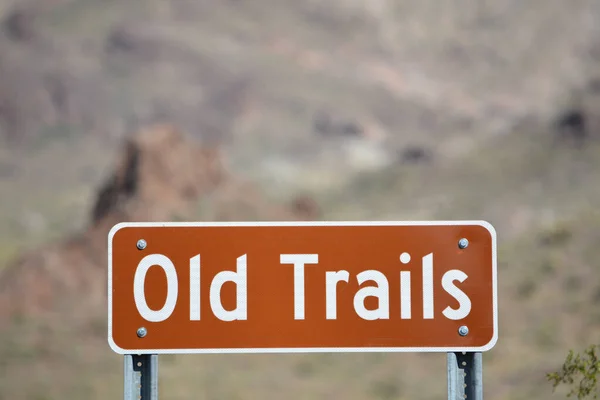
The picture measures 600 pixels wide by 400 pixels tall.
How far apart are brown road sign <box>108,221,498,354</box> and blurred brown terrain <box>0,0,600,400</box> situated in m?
14.4

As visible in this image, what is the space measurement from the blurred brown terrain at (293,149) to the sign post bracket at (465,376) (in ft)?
47.3

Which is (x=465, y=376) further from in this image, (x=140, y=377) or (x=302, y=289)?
(x=140, y=377)

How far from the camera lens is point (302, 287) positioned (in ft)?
8.04

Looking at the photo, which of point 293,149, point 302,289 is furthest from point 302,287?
→ point 293,149

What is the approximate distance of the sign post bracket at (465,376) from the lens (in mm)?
2334

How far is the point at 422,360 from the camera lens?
66.1 ft

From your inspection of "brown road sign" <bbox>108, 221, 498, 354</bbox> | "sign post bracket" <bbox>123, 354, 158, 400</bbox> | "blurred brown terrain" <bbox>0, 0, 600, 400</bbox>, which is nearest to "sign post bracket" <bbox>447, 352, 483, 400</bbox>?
"brown road sign" <bbox>108, 221, 498, 354</bbox>

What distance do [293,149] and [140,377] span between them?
242ft

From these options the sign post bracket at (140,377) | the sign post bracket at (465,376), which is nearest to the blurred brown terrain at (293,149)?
the sign post bracket at (465,376)

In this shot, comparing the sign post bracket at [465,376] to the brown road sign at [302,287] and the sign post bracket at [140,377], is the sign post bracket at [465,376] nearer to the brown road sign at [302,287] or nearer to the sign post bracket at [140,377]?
the brown road sign at [302,287]

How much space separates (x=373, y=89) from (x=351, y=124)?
249 inches

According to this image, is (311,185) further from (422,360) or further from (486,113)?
(422,360)

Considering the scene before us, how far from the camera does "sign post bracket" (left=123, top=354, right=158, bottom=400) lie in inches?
92.4

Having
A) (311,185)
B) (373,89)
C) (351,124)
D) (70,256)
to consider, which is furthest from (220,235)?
(373,89)
